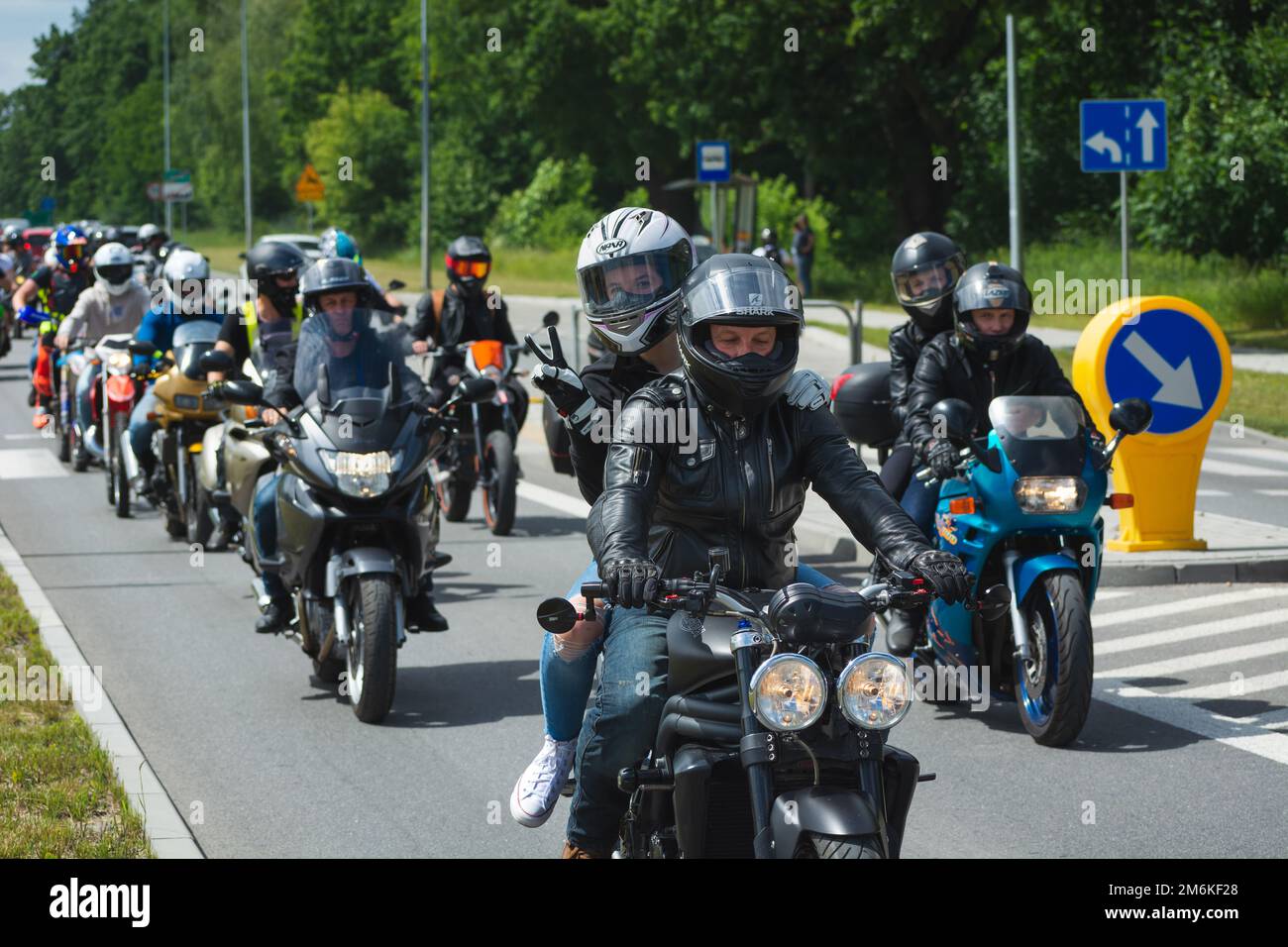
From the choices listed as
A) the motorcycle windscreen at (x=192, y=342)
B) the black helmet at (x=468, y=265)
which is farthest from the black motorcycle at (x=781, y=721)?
the black helmet at (x=468, y=265)

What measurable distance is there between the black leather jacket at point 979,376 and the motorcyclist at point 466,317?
5.89 m

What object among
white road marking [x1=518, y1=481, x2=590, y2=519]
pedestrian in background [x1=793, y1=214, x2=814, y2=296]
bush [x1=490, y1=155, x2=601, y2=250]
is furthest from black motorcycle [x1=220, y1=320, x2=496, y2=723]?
bush [x1=490, y1=155, x2=601, y2=250]

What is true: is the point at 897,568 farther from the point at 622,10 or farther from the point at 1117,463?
the point at 622,10

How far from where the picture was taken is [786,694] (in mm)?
3891

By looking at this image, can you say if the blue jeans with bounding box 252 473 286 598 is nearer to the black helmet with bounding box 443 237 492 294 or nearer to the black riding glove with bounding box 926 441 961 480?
the black riding glove with bounding box 926 441 961 480

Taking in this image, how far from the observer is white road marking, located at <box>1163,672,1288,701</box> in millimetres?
8242

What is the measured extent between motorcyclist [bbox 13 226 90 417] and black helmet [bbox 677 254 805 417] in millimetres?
14808

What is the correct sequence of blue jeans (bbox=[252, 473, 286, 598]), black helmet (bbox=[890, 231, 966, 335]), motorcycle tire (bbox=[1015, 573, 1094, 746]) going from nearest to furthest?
motorcycle tire (bbox=[1015, 573, 1094, 746]) < blue jeans (bbox=[252, 473, 286, 598]) < black helmet (bbox=[890, 231, 966, 335])

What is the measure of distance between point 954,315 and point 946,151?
122 feet

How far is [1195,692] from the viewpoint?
831 cm

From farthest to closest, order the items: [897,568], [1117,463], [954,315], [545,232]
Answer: [545,232]
[1117,463]
[954,315]
[897,568]

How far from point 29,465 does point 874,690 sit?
15.5 metres

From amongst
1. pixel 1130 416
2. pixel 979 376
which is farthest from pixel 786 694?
pixel 979 376
